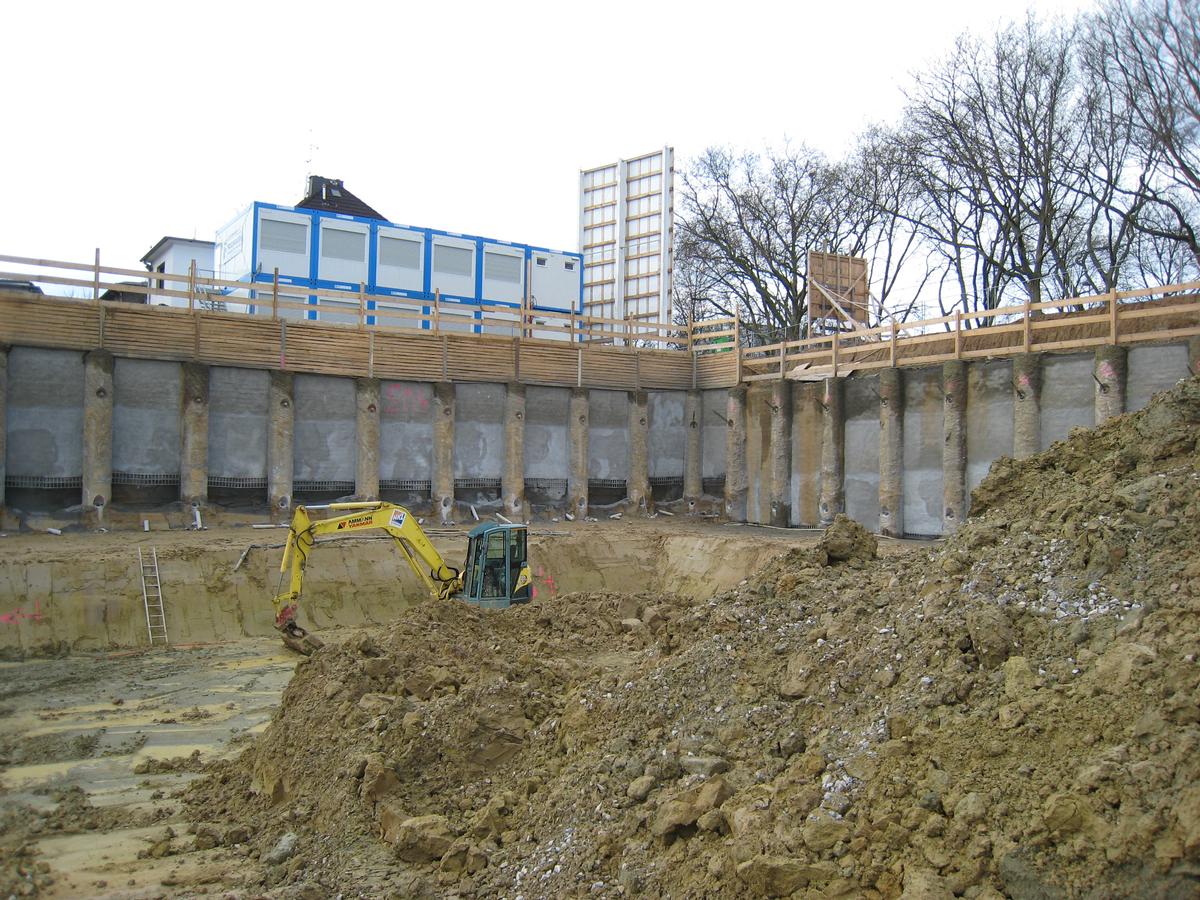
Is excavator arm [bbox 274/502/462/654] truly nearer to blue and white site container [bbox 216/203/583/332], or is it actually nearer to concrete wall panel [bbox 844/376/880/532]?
blue and white site container [bbox 216/203/583/332]

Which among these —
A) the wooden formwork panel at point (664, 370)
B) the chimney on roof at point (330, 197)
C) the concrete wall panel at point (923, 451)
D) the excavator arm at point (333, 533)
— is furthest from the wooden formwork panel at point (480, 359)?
the chimney on roof at point (330, 197)

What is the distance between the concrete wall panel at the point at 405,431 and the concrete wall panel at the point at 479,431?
2.38 ft

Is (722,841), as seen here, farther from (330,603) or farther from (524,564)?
(330,603)

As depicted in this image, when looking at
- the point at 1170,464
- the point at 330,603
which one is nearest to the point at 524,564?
the point at 330,603

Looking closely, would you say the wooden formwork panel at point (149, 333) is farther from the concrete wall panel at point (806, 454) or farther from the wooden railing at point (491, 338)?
the concrete wall panel at point (806, 454)

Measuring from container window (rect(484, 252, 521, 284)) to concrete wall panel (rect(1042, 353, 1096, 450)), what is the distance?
16.3 meters

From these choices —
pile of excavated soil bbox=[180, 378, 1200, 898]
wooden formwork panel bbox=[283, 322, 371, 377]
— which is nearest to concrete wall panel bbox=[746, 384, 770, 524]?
wooden formwork panel bbox=[283, 322, 371, 377]

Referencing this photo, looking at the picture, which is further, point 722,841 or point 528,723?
point 528,723

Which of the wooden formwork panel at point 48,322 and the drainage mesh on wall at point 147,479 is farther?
the drainage mesh on wall at point 147,479

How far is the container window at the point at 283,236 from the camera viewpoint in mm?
26422

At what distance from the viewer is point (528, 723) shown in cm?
855

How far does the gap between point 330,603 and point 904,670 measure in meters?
14.3

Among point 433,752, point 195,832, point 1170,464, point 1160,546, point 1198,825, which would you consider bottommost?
point 195,832

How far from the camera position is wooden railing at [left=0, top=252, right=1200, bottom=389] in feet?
62.3
